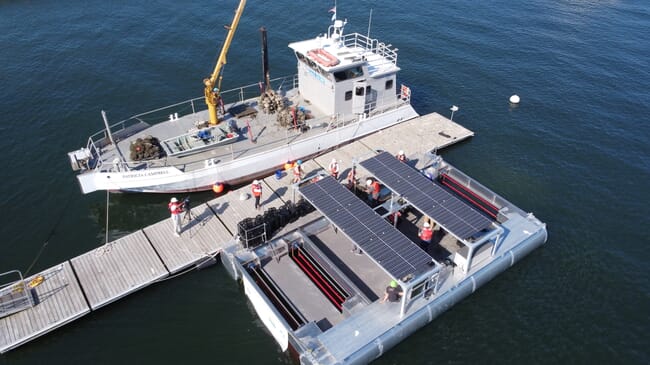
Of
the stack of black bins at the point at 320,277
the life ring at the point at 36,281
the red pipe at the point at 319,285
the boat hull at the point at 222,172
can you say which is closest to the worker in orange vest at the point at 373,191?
the stack of black bins at the point at 320,277

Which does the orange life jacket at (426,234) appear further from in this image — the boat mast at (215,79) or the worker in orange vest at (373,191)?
the boat mast at (215,79)

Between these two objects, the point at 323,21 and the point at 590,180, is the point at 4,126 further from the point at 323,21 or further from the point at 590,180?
the point at 590,180

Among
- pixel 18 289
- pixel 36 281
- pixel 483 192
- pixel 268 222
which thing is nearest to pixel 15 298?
pixel 18 289

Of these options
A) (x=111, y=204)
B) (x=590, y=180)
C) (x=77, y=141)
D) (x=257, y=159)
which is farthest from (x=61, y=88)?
(x=590, y=180)

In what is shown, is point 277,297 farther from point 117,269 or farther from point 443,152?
point 443,152

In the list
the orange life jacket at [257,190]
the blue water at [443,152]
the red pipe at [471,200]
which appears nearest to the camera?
the blue water at [443,152]

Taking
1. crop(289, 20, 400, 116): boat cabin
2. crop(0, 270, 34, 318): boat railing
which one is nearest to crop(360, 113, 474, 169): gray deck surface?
crop(289, 20, 400, 116): boat cabin

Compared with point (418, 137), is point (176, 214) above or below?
above
